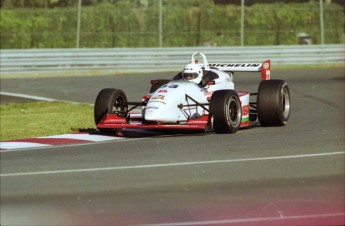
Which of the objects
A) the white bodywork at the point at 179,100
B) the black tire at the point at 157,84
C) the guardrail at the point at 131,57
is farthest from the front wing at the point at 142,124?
the guardrail at the point at 131,57

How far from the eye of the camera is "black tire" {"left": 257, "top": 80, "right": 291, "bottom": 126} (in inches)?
599

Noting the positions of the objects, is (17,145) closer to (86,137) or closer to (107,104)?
(86,137)

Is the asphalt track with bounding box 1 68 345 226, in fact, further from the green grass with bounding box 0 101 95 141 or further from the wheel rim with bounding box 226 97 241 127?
the green grass with bounding box 0 101 95 141

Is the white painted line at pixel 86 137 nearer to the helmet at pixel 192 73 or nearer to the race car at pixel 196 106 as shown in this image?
the race car at pixel 196 106

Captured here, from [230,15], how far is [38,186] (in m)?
25.6

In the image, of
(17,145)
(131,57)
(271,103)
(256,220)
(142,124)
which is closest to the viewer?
(256,220)

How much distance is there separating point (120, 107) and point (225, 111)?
222cm

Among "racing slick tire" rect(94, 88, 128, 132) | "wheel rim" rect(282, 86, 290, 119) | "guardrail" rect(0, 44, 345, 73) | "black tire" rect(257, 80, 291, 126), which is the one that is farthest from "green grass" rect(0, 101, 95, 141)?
"guardrail" rect(0, 44, 345, 73)

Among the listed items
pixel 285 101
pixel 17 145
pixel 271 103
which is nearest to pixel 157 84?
pixel 271 103

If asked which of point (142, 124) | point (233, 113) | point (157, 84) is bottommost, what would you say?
point (142, 124)

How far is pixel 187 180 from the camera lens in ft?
34.1

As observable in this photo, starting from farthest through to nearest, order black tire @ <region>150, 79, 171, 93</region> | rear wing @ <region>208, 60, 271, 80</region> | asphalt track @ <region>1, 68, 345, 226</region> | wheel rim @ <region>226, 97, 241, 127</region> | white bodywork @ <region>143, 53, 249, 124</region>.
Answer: rear wing @ <region>208, 60, 271, 80</region>, black tire @ <region>150, 79, 171, 93</region>, wheel rim @ <region>226, 97, 241, 127</region>, white bodywork @ <region>143, 53, 249, 124</region>, asphalt track @ <region>1, 68, 345, 226</region>

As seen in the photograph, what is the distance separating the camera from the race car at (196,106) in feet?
46.0

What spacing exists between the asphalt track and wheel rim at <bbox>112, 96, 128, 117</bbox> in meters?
0.49
